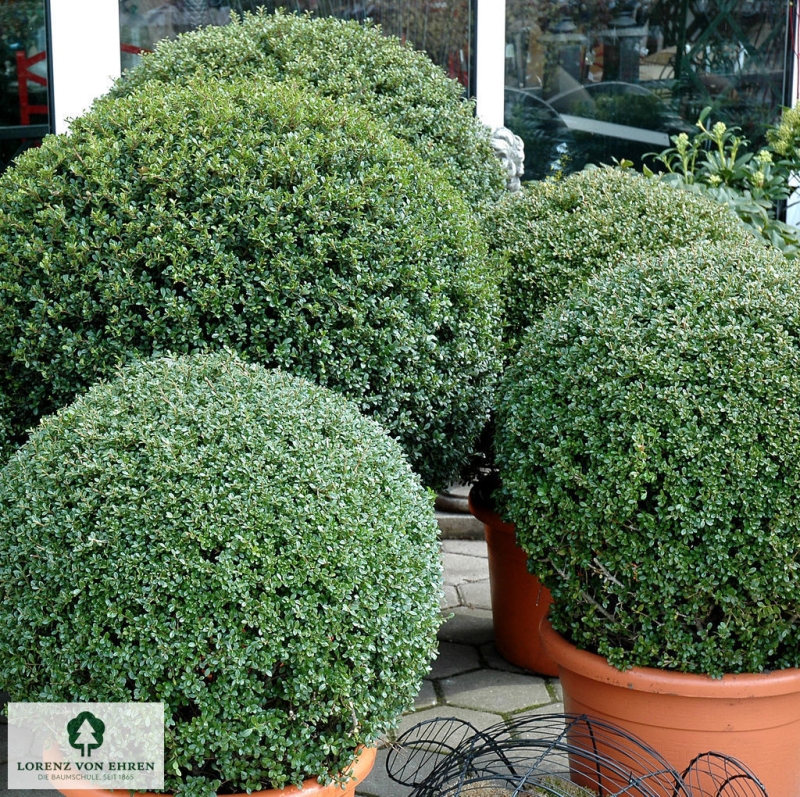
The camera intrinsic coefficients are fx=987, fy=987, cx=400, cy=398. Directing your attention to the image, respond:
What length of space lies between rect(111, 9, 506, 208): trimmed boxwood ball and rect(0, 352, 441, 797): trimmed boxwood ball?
1.76 meters

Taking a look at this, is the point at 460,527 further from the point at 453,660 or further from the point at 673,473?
the point at 673,473

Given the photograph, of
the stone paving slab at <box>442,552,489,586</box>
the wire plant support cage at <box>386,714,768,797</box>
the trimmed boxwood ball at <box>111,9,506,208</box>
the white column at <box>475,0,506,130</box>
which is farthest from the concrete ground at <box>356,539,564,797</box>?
the white column at <box>475,0,506,130</box>

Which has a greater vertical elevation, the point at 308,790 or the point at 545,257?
the point at 545,257

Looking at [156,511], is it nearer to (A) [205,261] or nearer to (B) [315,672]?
(B) [315,672]

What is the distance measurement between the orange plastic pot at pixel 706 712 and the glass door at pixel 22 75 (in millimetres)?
4182

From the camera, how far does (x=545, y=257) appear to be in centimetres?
357

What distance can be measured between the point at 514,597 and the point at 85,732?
186 centimetres

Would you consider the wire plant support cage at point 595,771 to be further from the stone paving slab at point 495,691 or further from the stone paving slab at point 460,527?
the stone paving slab at point 460,527

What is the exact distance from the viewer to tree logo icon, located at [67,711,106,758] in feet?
6.83

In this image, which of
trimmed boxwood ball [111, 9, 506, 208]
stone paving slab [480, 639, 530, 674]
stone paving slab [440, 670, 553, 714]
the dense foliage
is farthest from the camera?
trimmed boxwood ball [111, 9, 506, 208]

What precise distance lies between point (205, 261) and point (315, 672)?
4.00 feet

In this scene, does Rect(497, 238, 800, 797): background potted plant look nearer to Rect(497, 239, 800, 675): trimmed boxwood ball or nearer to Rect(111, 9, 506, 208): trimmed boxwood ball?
Rect(497, 239, 800, 675): trimmed boxwood ball

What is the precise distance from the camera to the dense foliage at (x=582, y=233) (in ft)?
11.5

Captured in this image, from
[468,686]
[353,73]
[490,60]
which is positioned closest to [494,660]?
[468,686]
